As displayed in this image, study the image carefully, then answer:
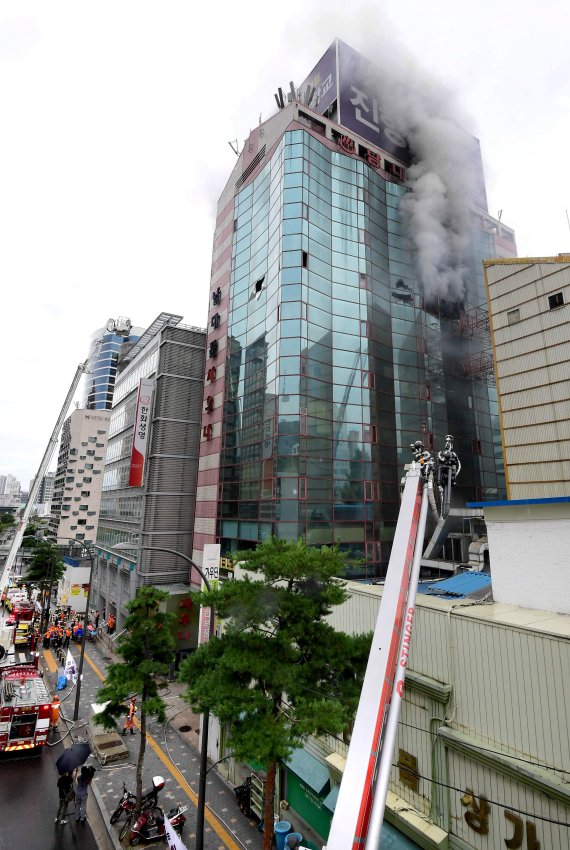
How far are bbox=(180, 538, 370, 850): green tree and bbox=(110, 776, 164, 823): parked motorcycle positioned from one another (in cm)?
687

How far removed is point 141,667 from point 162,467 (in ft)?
71.1

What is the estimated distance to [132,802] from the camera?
15742mm

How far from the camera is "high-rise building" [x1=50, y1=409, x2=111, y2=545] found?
95.9 meters

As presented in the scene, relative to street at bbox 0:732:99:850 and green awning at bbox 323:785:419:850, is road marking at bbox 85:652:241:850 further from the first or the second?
green awning at bbox 323:785:419:850

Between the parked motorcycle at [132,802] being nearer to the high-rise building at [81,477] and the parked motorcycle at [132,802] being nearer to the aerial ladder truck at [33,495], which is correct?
the aerial ladder truck at [33,495]

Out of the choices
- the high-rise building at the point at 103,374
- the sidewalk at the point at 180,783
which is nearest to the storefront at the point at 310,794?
the sidewalk at the point at 180,783

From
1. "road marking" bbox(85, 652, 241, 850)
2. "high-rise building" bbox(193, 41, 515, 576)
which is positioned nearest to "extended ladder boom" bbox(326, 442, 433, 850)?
"road marking" bbox(85, 652, 241, 850)

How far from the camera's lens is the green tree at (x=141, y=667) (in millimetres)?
14945

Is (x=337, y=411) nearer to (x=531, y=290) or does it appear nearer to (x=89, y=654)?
(x=531, y=290)

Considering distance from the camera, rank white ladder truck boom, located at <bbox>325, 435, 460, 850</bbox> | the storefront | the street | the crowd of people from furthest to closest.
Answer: the crowd of people → the street → the storefront → white ladder truck boom, located at <bbox>325, 435, 460, 850</bbox>

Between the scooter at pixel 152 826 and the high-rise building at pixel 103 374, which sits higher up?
the high-rise building at pixel 103 374

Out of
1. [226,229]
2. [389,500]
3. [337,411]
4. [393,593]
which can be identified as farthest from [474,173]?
[393,593]

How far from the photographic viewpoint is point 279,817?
15055 millimetres

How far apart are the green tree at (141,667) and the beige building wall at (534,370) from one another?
18.1 metres
